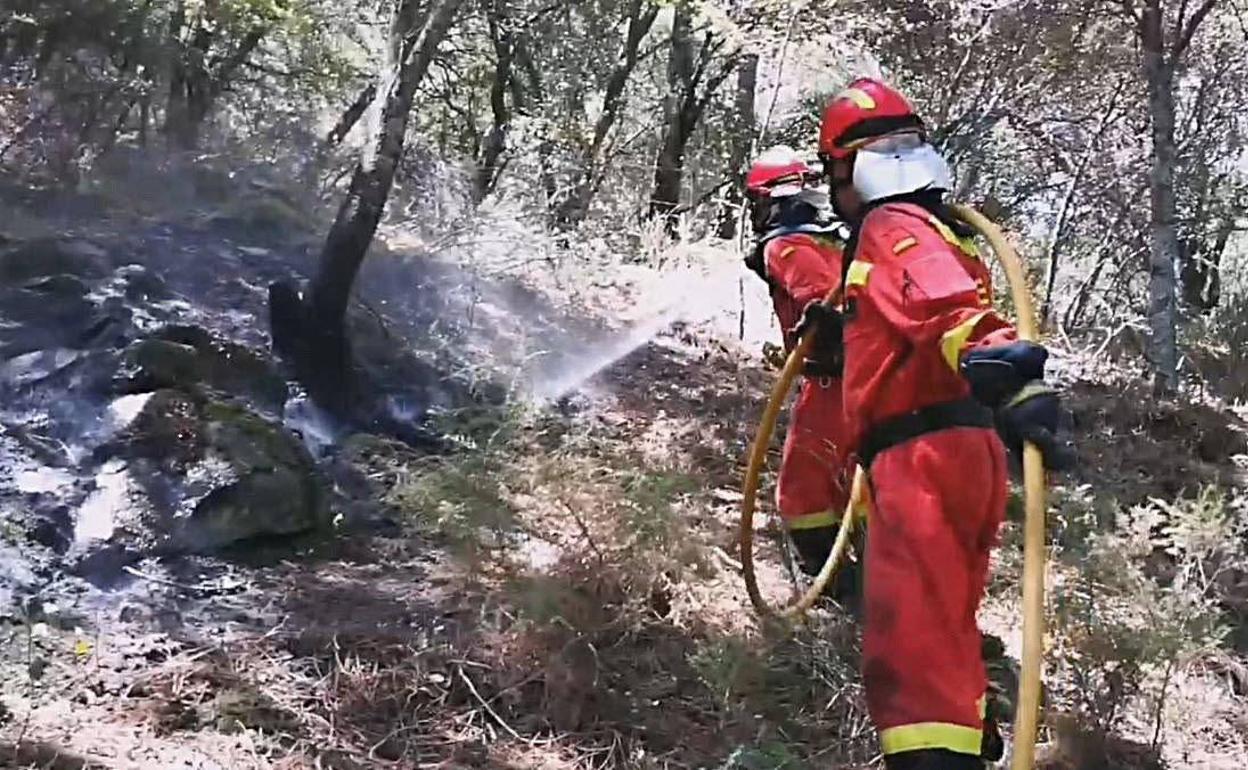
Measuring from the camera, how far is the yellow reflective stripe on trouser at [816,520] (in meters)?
4.64

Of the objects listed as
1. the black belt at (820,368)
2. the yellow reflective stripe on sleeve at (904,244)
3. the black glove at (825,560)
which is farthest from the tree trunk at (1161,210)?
the yellow reflective stripe on sleeve at (904,244)

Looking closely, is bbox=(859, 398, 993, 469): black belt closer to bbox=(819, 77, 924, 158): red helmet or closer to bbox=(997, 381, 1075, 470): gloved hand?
bbox=(997, 381, 1075, 470): gloved hand

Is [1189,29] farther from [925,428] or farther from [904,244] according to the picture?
[925,428]

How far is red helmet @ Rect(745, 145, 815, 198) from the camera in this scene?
15.3 ft

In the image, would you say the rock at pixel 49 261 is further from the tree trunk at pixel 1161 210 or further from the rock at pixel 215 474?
the tree trunk at pixel 1161 210

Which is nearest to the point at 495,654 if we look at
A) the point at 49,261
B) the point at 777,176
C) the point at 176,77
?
the point at 777,176

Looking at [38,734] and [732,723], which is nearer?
[38,734]

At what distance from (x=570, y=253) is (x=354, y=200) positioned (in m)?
3.26

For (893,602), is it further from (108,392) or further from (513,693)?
(108,392)

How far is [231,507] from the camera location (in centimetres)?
458

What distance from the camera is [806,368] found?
4.60m

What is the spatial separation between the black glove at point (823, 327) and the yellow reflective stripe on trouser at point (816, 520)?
62 centimetres

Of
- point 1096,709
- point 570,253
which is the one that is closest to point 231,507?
point 1096,709

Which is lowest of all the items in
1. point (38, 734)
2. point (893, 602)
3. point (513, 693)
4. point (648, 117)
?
point (38, 734)
